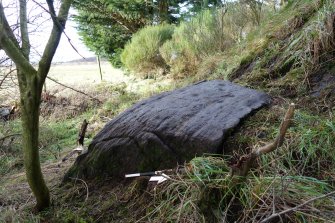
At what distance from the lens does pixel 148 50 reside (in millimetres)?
9281

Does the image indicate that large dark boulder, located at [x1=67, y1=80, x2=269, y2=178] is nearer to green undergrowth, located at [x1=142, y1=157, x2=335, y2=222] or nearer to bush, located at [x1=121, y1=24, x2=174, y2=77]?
green undergrowth, located at [x1=142, y1=157, x2=335, y2=222]

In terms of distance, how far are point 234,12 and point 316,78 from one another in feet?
14.4

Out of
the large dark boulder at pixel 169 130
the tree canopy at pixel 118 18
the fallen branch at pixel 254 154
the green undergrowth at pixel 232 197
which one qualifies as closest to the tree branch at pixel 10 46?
the large dark boulder at pixel 169 130

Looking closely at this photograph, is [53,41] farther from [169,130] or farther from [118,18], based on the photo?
[118,18]

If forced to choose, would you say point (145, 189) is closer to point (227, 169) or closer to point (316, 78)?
point (227, 169)

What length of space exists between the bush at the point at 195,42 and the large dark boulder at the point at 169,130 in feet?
13.5

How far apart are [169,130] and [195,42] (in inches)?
211

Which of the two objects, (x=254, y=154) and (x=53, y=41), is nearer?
(x=254, y=154)

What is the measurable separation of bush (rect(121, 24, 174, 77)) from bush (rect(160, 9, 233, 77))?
59 cm

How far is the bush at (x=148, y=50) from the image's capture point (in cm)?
927

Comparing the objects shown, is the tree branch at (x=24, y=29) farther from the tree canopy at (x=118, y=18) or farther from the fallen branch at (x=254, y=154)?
the tree canopy at (x=118, y=18)

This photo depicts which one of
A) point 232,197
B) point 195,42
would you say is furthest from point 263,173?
point 195,42

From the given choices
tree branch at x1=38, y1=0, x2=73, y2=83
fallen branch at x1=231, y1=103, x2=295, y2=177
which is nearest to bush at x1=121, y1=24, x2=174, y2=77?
tree branch at x1=38, y1=0, x2=73, y2=83

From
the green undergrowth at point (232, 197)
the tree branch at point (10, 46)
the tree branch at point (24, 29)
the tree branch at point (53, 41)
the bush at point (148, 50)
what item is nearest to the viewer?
the green undergrowth at point (232, 197)
